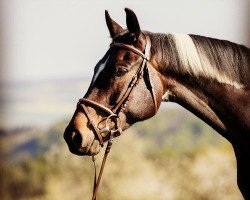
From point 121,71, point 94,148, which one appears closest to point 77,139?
point 94,148

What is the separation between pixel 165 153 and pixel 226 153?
308 cm

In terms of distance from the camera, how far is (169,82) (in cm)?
384

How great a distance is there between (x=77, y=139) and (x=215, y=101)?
1105mm

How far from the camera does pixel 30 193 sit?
22359mm

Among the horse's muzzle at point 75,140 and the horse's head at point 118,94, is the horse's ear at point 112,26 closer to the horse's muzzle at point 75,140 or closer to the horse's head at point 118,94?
the horse's head at point 118,94

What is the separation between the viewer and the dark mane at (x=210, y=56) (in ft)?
12.3

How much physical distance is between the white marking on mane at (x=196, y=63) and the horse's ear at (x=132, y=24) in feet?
1.03

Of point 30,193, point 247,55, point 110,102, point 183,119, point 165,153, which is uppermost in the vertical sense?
point 247,55

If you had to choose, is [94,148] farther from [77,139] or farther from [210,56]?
[210,56]

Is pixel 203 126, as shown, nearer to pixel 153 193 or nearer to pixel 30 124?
pixel 30 124

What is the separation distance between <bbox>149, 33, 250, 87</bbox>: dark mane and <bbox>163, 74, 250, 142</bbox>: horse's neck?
85 mm

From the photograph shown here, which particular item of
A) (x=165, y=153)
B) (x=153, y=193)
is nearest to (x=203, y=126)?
(x=165, y=153)

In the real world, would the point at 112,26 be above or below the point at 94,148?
above

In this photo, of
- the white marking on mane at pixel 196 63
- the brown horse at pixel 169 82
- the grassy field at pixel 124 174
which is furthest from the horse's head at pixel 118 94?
the grassy field at pixel 124 174
